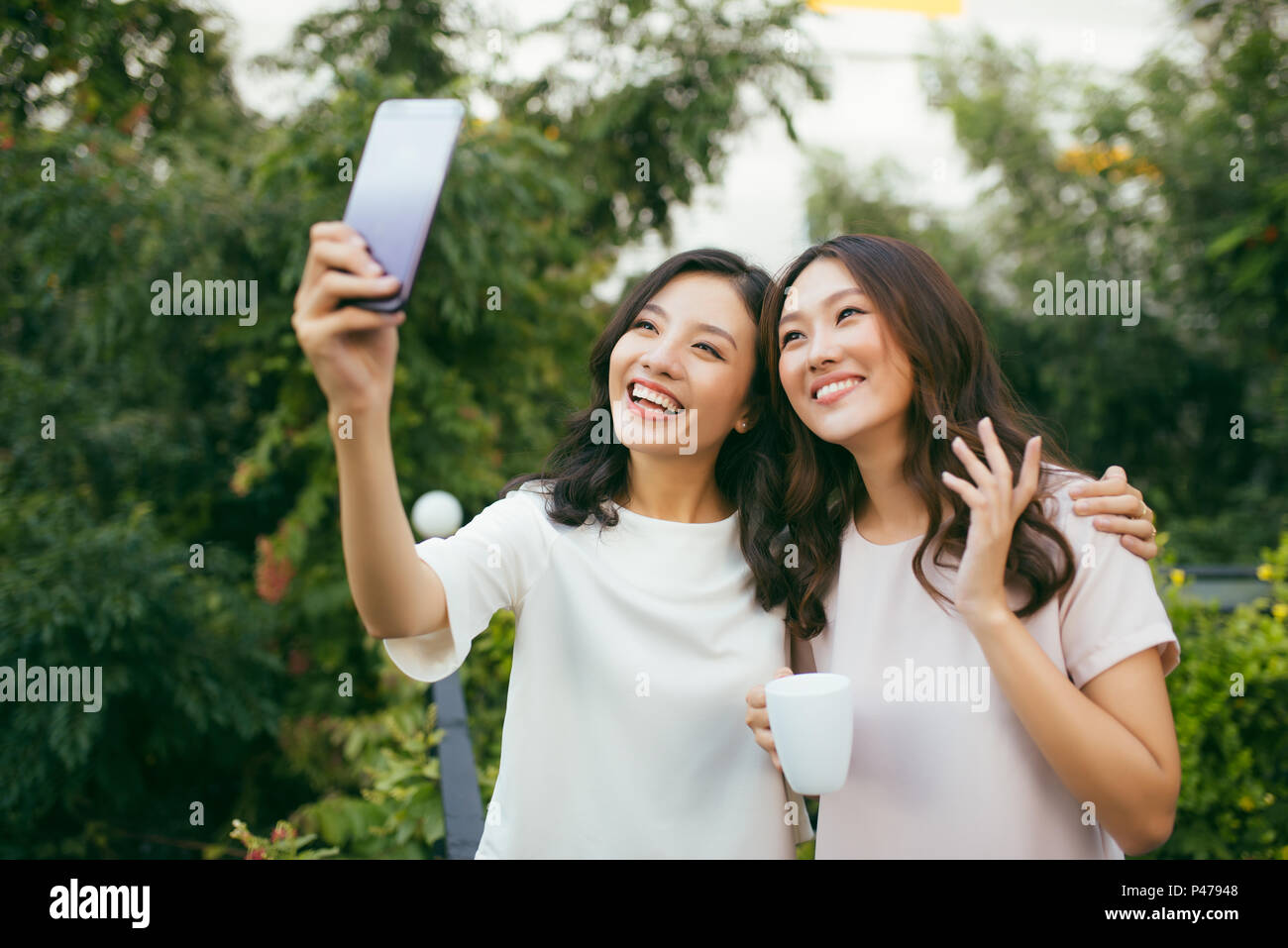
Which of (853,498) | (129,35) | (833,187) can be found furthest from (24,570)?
(833,187)

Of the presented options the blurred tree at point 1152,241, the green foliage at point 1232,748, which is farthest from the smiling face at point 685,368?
the blurred tree at point 1152,241

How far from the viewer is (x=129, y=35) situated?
16.0ft

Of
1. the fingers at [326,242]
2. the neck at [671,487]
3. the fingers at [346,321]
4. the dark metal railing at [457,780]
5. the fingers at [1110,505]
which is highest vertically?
the fingers at [326,242]

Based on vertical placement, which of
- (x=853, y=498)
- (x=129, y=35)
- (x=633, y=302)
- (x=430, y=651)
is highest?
(x=129, y=35)

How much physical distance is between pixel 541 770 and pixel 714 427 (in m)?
0.67

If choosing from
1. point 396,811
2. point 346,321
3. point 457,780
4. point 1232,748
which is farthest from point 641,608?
point 1232,748

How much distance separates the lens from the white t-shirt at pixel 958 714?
52.1 inches

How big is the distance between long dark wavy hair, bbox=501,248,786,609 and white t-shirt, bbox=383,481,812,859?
0.08m

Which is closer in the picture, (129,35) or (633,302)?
(633,302)

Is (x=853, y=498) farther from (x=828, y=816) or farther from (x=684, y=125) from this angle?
(x=684, y=125)

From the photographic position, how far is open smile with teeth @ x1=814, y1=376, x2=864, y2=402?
147 centimetres

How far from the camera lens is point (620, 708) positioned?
1448 mm

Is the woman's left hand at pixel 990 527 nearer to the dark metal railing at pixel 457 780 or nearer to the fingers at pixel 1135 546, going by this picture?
the fingers at pixel 1135 546

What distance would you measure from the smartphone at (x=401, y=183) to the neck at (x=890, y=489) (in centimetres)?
86
